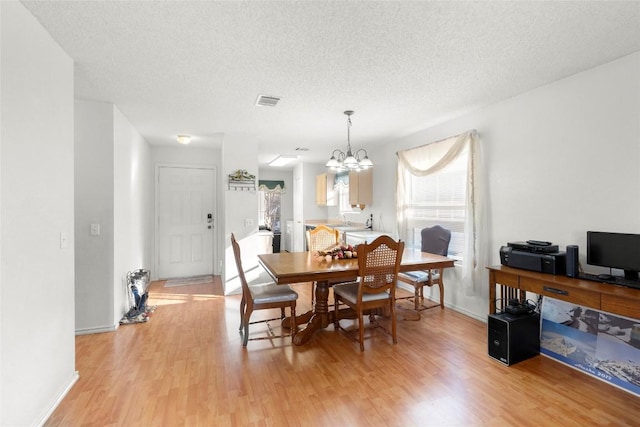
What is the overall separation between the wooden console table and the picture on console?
0.23m

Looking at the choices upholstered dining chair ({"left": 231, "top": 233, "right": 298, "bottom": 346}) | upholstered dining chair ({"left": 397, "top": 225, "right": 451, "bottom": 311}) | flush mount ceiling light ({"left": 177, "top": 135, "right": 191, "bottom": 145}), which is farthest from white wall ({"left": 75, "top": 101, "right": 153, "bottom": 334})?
upholstered dining chair ({"left": 397, "top": 225, "right": 451, "bottom": 311})

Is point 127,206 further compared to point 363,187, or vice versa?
point 363,187

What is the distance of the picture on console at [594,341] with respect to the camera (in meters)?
2.15

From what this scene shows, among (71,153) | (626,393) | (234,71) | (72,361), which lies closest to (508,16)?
(234,71)

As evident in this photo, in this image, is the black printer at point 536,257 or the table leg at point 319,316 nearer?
the black printer at point 536,257

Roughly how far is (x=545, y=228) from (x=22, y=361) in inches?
156

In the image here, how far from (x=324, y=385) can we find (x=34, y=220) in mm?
2116

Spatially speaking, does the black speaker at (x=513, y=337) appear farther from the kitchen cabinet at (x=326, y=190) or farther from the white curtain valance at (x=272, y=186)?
the white curtain valance at (x=272, y=186)

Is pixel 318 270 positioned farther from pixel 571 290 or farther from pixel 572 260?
pixel 572 260

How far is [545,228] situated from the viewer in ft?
9.28

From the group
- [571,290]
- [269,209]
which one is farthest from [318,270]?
[269,209]

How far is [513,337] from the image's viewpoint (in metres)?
2.46

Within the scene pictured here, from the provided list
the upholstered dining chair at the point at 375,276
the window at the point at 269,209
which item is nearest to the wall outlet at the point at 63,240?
the upholstered dining chair at the point at 375,276

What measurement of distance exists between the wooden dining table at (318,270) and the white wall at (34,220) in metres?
1.50
